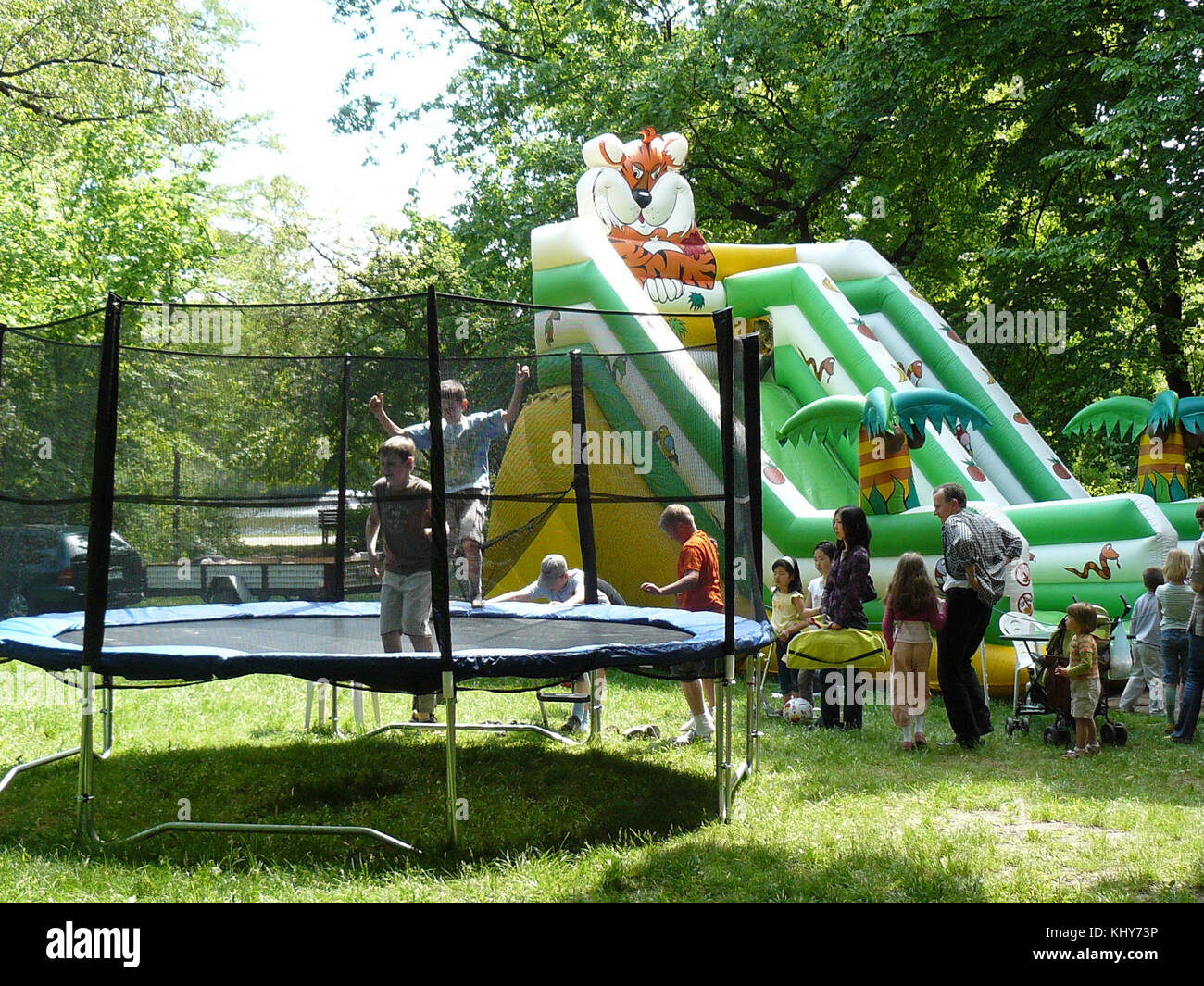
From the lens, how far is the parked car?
5.81 m

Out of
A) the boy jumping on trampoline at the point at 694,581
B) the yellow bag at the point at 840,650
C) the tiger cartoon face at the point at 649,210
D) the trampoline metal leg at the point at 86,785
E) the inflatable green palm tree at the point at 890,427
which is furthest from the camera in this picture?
the tiger cartoon face at the point at 649,210

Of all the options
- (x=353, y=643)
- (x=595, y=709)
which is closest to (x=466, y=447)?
(x=353, y=643)

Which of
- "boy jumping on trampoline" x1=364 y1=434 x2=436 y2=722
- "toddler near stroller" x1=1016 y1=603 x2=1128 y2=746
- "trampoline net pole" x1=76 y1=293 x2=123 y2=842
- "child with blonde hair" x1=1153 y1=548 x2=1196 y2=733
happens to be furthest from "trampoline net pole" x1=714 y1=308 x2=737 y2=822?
"child with blonde hair" x1=1153 y1=548 x2=1196 y2=733

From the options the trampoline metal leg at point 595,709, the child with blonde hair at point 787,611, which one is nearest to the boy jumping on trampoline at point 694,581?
the trampoline metal leg at point 595,709

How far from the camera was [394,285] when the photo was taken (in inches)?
1001

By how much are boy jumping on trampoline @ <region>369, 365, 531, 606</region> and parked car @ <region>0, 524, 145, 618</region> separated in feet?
4.88

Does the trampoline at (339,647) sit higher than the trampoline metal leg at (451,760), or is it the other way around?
the trampoline at (339,647)

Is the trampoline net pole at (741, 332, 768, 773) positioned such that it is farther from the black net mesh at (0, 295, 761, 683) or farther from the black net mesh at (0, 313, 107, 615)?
the black net mesh at (0, 313, 107, 615)

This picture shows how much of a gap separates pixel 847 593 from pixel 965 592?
0.77 metres

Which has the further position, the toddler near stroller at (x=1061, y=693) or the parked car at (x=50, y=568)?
the toddler near stroller at (x=1061, y=693)

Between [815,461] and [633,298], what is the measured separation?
2498 mm

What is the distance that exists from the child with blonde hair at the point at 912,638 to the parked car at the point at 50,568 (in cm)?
431

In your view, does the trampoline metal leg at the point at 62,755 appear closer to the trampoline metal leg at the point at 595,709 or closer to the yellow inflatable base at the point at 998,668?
the trampoline metal leg at the point at 595,709

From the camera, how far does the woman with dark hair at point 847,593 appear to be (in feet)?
24.1
